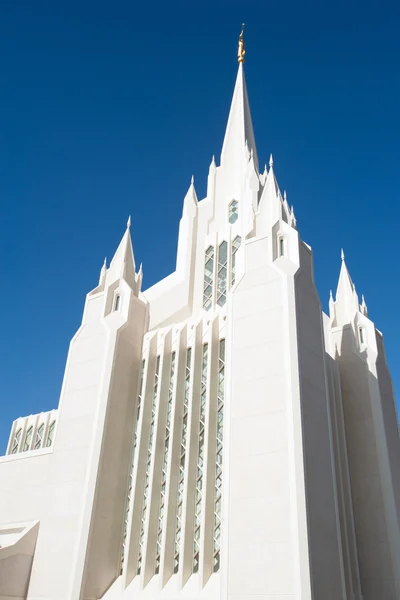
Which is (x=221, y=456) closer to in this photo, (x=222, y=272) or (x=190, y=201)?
(x=222, y=272)

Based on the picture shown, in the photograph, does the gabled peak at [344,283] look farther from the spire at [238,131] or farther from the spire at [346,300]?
the spire at [238,131]

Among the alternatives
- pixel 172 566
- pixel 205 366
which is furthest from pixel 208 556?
pixel 205 366

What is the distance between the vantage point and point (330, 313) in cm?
2447

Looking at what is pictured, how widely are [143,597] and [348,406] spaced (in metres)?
10.2

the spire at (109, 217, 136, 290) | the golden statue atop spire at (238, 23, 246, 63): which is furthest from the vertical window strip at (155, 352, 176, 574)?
the golden statue atop spire at (238, 23, 246, 63)

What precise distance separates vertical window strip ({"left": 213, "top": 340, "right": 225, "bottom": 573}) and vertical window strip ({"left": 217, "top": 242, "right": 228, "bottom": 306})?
478 centimetres

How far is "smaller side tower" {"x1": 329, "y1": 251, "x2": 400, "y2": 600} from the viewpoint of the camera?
18.0 metres

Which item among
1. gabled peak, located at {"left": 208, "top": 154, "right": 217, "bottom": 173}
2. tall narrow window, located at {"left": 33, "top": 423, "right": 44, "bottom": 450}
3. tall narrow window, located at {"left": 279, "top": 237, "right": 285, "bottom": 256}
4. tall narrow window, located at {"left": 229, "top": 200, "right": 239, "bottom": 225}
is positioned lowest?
tall narrow window, located at {"left": 33, "top": 423, "right": 44, "bottom": 450}

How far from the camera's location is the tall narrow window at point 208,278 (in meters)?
24.4

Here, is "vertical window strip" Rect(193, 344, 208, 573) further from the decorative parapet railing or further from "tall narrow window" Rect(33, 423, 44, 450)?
"tall narrow window" Rect(33, 423, 44, 450)

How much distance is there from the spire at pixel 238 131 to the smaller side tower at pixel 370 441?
10.6 m

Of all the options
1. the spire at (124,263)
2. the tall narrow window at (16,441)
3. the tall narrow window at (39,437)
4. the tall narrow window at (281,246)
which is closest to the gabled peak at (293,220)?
the tall narrow window at (281,246)

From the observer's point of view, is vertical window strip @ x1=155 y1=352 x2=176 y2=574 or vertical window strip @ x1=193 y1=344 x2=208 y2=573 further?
vertical window strip @ x1=155 y1=352 x2=176 y2=574

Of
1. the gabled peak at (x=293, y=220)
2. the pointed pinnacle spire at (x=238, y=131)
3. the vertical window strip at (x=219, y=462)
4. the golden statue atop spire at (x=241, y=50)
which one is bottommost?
the vertical window strip at (x=219, y=462)
